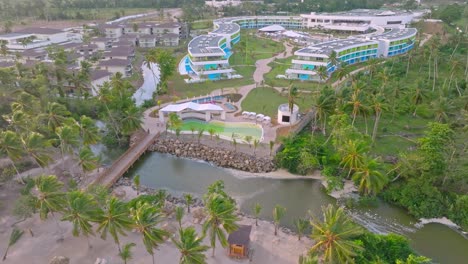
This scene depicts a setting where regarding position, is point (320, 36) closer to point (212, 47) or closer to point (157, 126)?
point (212, 47)

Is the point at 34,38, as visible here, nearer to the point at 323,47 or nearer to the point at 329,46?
the point at 323,47

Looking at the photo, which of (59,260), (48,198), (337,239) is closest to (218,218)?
(337,239)

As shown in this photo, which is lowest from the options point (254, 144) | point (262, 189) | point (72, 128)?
point (262, 189)

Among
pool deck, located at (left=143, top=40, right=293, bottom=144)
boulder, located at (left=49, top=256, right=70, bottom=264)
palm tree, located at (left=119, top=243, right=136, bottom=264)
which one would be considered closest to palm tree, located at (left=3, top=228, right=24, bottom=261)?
boulder, located at (left=49, top=256, right=70, bottom=264)

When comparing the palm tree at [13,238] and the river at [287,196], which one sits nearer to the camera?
the palm tree at [13,238]

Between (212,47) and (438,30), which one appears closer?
(212,47)

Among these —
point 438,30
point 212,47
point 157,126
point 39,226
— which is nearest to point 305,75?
point 212,47

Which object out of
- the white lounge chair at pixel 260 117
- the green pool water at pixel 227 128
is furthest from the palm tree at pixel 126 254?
the white lounge chair at pixel 260 117

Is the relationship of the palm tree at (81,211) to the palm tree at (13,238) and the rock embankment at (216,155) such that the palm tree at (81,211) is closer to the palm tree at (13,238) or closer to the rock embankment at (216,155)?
the palm tree at (13,238)
